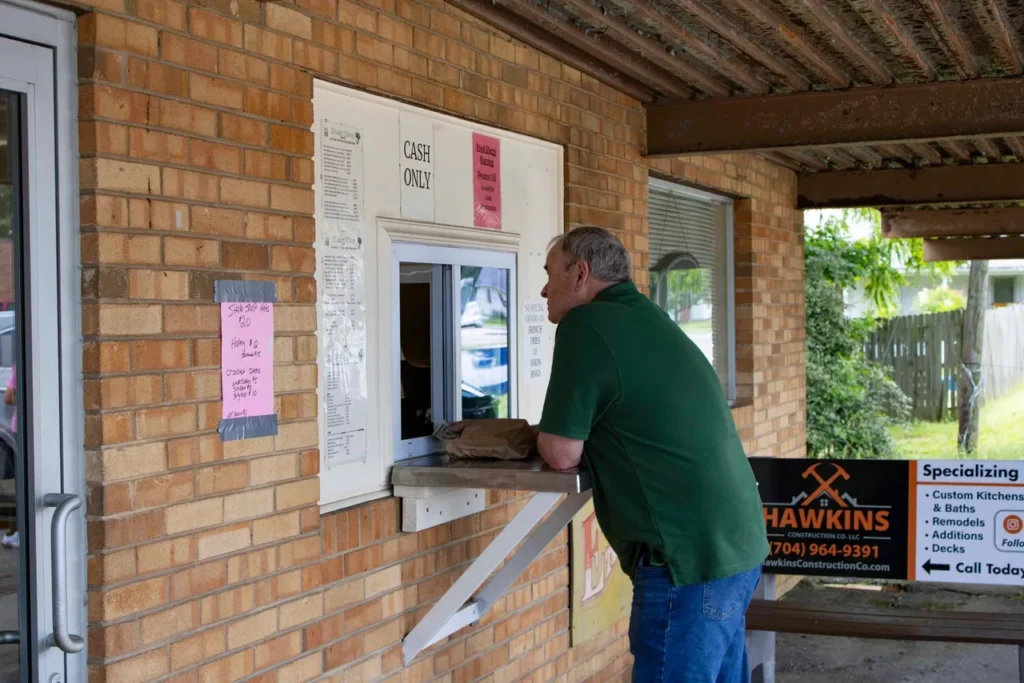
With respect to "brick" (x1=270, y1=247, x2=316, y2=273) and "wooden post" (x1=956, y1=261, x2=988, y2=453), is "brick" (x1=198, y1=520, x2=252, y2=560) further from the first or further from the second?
"wooden post" (x1=956, y1=261, x2=988, y2=453)

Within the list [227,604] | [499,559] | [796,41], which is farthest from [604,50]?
[227,604]

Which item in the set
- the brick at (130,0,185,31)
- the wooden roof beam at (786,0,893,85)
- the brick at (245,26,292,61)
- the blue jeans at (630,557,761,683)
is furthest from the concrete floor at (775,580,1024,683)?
the brick at (130,0,185,31)

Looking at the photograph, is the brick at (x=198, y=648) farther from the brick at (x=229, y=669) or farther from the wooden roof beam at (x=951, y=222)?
the wooden roof beam at (x=951, y=222)

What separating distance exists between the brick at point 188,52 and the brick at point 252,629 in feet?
5.14

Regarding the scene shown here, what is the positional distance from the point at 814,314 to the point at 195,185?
1059 cm

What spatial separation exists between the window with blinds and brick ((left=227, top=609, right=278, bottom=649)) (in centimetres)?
376

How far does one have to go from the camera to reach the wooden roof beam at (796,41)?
182 inches

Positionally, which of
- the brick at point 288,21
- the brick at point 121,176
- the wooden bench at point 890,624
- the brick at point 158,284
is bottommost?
the wooden bench at point 890,624

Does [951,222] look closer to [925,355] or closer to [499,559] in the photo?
[499,559]

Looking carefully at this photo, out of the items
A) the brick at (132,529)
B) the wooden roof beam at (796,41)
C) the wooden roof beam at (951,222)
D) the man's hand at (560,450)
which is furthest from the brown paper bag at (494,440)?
the wooden roof beam at (951,222)

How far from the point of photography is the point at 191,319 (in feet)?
10.2

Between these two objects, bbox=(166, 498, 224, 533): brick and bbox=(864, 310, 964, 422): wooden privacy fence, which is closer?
bbox=(166, 498, 224, 533): brick

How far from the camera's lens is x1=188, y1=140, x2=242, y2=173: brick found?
10.3 ft

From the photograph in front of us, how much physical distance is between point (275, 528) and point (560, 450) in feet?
2.95
